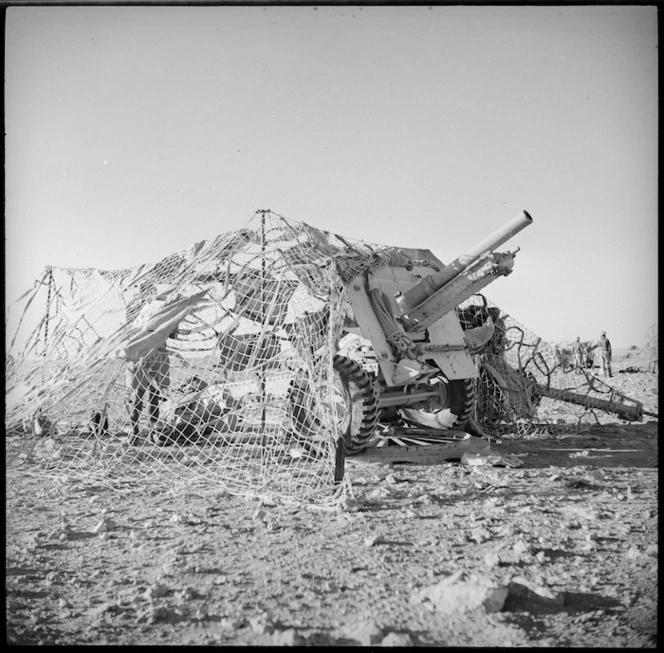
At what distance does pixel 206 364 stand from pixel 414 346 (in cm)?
239

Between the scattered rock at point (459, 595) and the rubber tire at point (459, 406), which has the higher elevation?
the rubber tire at point (459, 406)

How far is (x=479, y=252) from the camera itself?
6.50m

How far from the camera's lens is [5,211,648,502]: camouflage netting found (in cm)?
559

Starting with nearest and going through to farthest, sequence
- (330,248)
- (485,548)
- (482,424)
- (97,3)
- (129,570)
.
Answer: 1. (97,3)
2. (129,570)
3. (485,548)
4. (330,248)
5. (482,424)

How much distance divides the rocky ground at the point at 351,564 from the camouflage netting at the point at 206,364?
0.63 meters

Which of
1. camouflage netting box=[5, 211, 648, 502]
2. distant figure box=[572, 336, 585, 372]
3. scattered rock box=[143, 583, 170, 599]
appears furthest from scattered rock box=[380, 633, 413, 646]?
distant figure box=[572, 336, 585, 372]

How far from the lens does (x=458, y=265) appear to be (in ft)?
22.3

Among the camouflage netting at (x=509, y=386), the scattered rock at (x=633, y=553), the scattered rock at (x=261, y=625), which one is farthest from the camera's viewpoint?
the camouflage netting at (x=509, y=386)

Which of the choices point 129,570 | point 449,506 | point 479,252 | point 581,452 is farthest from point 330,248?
point 129,570

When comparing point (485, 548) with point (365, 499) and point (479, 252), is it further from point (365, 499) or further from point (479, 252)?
point (479, 252)

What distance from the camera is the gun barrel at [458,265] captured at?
6.04 metres

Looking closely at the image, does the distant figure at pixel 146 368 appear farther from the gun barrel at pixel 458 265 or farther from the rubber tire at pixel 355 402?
the gun barrel at pixel 458 265

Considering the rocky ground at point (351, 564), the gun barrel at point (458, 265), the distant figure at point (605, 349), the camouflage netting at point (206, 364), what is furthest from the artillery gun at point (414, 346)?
the distant figure at point (605, 349)

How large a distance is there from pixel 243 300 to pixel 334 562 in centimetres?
383
